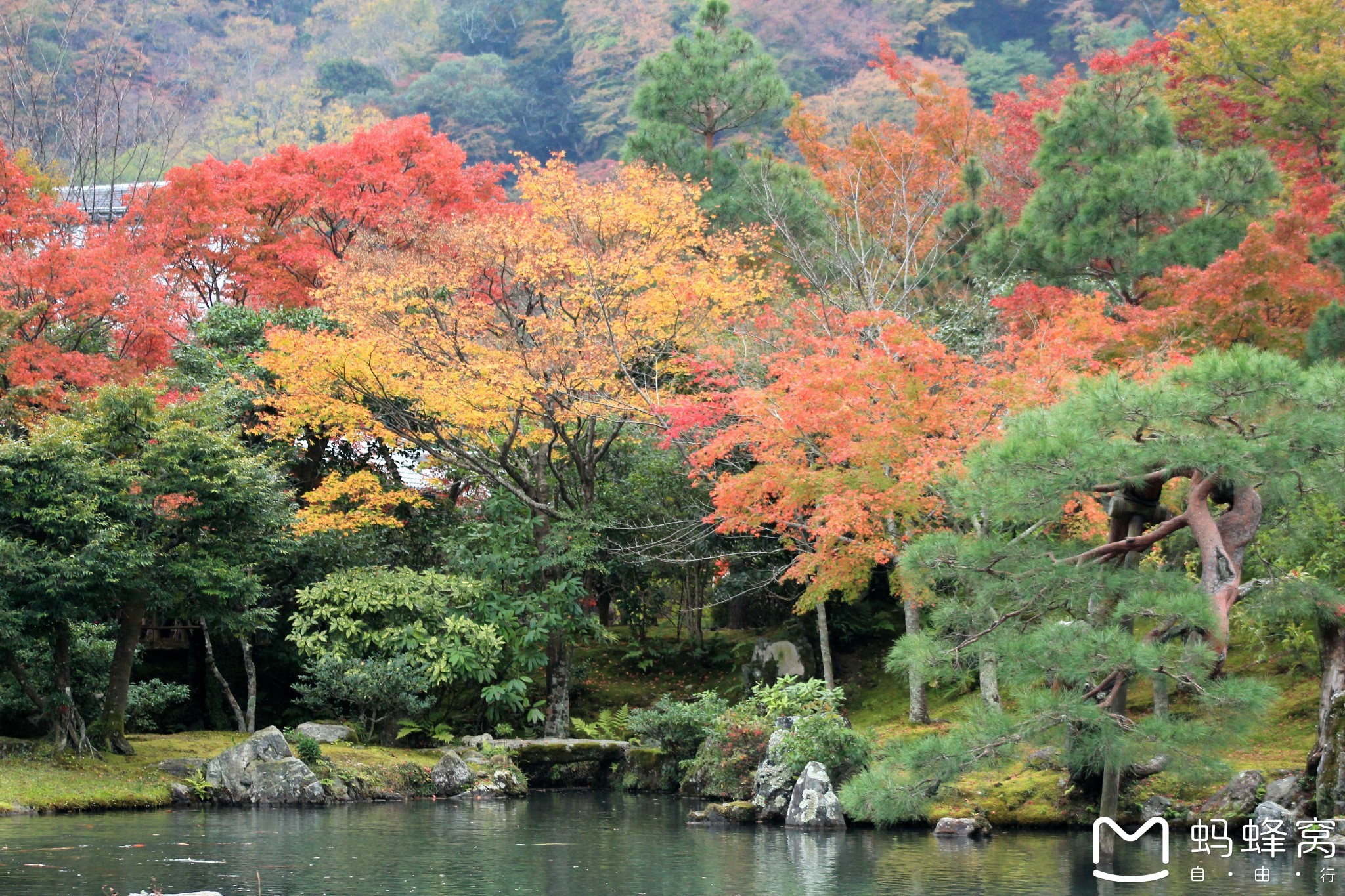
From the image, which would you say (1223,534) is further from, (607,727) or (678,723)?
(607,727)

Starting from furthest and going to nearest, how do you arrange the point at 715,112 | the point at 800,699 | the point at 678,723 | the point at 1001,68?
the point at 1001,68
the point at 715,112
the point at 678,723
the point at 800,699

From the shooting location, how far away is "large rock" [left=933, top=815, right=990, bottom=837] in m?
12.9

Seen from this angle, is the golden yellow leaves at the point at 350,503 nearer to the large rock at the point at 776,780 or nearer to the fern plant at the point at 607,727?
the fern plant at the point at 607,727

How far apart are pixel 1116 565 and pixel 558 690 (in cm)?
1031

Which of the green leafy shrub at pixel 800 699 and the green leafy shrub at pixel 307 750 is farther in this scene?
the green leafy shrub at pixel 307 750

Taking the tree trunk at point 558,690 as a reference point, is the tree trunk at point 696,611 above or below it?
above

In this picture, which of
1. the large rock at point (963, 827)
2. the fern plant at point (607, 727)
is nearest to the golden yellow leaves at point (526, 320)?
the fern plant at point (607, 727)

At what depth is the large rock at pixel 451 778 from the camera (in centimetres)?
1658

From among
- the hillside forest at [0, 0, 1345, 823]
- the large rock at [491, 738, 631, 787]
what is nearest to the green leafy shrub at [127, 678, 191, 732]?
the hillside forest at [0, 0, 1345, 823]

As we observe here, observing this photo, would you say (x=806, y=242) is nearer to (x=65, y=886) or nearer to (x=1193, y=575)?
(x=1193, y=575)

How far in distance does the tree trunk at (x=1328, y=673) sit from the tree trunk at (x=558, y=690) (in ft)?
33.7

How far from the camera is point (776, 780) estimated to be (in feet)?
47.1

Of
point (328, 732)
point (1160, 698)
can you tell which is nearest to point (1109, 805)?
point (1160, 698)

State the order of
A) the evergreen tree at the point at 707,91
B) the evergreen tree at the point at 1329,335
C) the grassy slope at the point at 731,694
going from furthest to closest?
the evergreen tree at the point at 707,91 → the evergreen tree at the point at 1329,335 → the grassy slope at the point at 731,694
